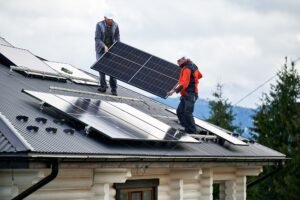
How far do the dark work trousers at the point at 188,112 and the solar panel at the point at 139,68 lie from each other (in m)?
0.58

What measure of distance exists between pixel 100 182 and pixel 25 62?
5.30 m

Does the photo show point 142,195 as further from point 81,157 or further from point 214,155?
point 81,157

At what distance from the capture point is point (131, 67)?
15.4 meters

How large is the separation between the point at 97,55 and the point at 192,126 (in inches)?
130

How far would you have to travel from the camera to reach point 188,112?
13.8m

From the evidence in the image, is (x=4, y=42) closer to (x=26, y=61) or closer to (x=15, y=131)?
(x=26, y=61)

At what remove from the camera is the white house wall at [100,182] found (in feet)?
29.6

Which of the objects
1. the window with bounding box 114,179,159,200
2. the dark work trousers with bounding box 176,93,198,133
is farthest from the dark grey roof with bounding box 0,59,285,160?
the window with bounding box 114,179,159,200

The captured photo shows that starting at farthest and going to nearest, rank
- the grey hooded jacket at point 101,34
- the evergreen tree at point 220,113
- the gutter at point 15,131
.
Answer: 1. the evergreen tree at point 220,113
2. the grey hooded jacket at point 101,34
3. the gutter at point 15,131

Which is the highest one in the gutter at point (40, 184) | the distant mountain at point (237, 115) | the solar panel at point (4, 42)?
the distant mountain at point (237, 115)

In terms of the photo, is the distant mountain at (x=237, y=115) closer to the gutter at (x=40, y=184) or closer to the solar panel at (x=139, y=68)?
the solar panel at (x=139, y=68)

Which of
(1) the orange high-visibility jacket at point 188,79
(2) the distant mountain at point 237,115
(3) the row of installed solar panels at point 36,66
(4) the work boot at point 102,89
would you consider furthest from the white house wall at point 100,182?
(2) the distant mountain at point 237,115

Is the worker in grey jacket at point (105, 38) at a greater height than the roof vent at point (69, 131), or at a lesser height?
greater

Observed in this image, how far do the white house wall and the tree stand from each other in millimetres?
13264
